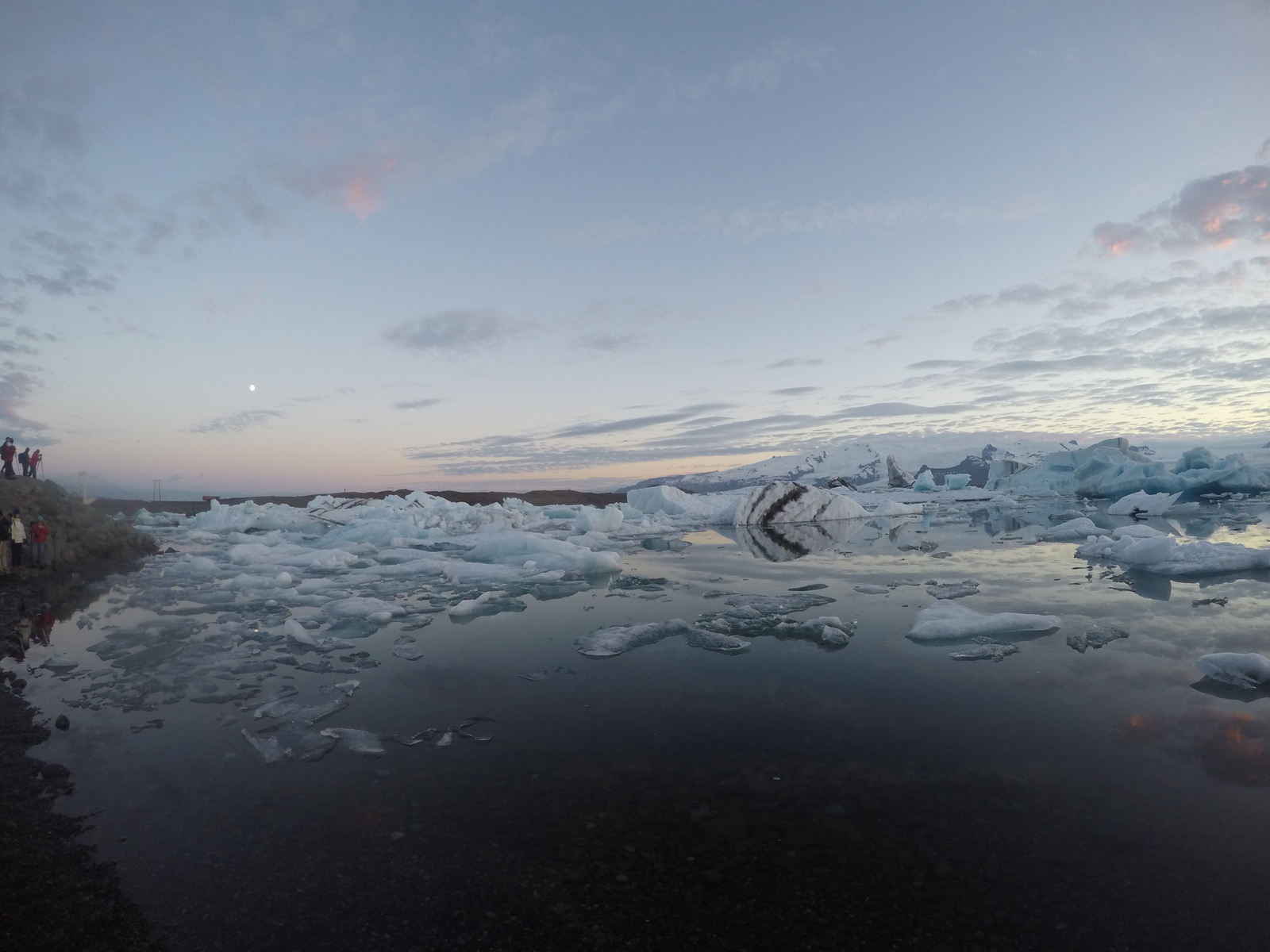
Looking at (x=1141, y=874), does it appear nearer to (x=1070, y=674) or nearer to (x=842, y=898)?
(x=842, y=898)

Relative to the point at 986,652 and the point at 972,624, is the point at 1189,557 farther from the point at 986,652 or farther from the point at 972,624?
the point at 986,652

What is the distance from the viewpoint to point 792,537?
21297 millimetres

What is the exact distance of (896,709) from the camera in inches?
180

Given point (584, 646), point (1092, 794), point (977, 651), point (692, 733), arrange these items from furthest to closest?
point (584, 646) < point (977, 651) < point (692, 733) < point (1092, 794)

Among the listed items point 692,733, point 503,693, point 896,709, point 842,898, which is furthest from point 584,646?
point 842,898

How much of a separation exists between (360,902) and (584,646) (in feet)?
13.6

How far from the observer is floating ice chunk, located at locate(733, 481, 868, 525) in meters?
27.0

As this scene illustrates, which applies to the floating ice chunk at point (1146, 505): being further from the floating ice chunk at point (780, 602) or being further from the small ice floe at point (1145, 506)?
the floating ice chunk at point (780, 602)

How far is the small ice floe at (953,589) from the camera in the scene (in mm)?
8883

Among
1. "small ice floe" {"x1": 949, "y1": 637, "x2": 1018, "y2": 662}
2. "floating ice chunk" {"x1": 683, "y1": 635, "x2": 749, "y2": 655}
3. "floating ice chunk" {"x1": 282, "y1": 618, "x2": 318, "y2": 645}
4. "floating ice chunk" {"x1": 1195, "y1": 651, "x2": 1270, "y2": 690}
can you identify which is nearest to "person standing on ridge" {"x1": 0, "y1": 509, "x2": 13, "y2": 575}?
"floating ice chunk" {"x1": 282, "y1": 618, "x2": 318, "y2": 645}

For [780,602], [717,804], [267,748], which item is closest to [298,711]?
[267,748]

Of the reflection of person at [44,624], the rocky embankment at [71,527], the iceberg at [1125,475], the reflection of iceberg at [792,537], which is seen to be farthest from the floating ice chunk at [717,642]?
the iceberg at [1125,475]

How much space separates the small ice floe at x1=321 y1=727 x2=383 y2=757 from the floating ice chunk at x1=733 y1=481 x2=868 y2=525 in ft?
77.9

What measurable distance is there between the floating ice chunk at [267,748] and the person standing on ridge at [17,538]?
1252cm
